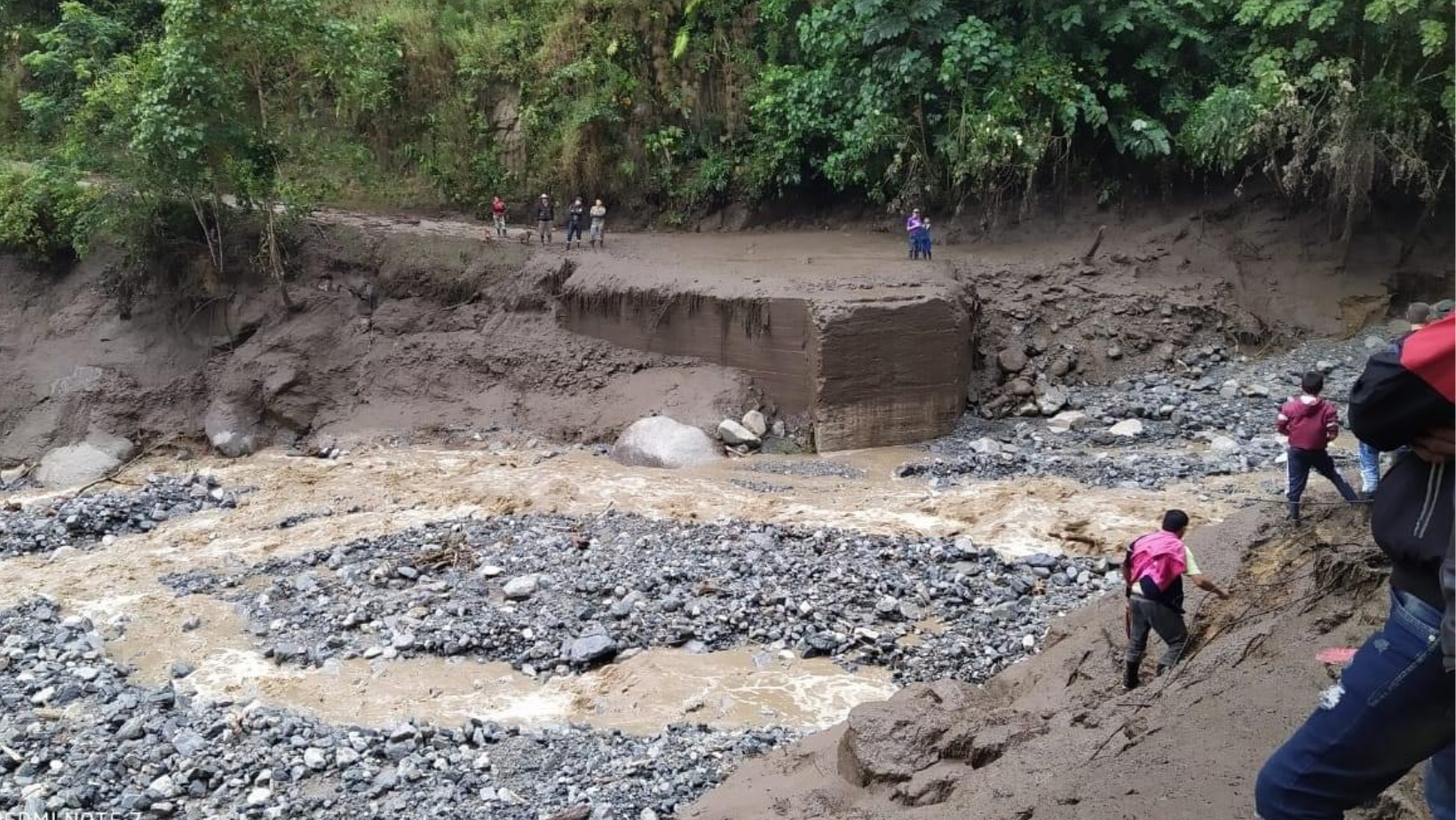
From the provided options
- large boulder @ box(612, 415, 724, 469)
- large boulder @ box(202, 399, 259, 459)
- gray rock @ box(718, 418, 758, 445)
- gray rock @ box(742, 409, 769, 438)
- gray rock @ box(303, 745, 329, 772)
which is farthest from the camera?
large boulder @ box(202, 399, 259, 459)

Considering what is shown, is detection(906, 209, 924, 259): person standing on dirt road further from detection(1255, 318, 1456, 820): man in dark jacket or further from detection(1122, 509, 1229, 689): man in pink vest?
detection(1255, 318, 1456, 820): man in dark jacket

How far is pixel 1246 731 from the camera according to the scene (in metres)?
3.97

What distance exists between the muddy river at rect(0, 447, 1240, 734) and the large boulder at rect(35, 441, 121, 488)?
0.54 m

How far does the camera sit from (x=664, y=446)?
14.9 m

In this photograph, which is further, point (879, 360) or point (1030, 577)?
point (879, 360)

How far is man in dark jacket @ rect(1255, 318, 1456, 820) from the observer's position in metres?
2.46

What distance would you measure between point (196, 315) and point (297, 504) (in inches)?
282

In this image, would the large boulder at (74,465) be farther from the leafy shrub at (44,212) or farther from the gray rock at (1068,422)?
the gray rock at (1068,422)

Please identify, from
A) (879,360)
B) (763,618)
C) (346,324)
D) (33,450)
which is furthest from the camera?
(346,324)

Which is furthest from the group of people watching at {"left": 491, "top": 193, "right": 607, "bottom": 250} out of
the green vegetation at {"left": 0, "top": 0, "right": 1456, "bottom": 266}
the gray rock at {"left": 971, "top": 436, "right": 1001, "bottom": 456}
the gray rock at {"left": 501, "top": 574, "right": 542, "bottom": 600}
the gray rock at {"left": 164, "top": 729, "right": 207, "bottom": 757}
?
the gray rock at {"left": 164, "top": 729, "right": 207, "bottom": 757}

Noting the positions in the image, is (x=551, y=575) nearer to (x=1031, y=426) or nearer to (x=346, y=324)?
(x=1031, y=426)

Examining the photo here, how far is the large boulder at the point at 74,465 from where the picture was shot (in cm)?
1634

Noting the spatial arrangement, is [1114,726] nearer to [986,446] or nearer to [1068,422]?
[986,446]

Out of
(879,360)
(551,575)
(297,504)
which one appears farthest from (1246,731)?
(297,504)
